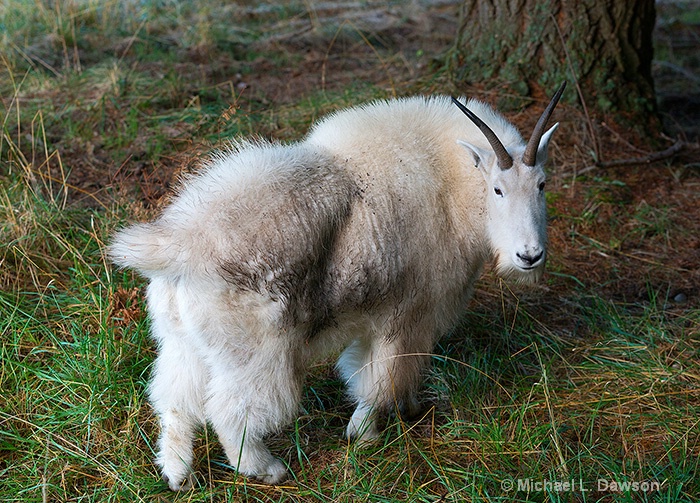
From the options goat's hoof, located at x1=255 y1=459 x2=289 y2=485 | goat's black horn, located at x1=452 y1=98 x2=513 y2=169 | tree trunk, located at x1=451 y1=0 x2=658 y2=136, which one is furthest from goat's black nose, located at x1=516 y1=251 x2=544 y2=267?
tree trunk, located at x1=451 y1=0 x2=658 y2=136

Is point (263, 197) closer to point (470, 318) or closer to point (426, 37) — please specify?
point (470, 318)

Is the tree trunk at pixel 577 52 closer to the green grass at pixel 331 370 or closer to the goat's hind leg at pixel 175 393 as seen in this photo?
the green grass at pixel 331 370

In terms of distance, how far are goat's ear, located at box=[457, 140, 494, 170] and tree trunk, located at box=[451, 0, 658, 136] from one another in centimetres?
268

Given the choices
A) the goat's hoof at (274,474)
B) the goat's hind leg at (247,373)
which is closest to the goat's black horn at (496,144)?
the goat's hind leg at (247,373)

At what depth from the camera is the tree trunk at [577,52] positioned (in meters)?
6.31

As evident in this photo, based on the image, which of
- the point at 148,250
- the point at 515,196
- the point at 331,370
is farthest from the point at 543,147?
the point at 148,250

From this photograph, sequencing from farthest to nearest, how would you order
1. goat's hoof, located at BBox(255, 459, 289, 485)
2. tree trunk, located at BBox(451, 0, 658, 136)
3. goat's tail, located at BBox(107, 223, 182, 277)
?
tree trunk, located at BBox(451, 0, 658, 136) < goat's hoof, located at BBox(255, 459, 289, 485) < goat's tail, located at BBox(107, 223, 182, 277)

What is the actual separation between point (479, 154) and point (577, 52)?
2995 millimetres

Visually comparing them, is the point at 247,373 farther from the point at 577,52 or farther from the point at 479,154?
the point at 577,52

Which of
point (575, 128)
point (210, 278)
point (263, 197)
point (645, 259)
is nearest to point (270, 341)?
point (210, 278)

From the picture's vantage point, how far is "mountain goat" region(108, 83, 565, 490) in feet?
11.3

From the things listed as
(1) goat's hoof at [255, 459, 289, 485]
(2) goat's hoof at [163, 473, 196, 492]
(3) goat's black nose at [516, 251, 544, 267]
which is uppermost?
(3) goat's black nose at [516, 251, 544, 267]

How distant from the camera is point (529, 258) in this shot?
A: 149 inches

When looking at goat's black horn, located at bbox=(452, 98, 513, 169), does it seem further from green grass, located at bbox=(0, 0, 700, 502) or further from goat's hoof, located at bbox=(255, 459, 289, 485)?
goat's hoof, located at bbox=(255, 459, 289, 485)
